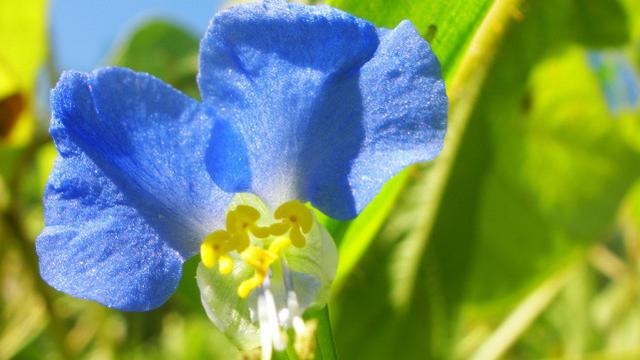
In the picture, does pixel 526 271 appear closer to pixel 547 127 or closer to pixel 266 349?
pixel 547 127

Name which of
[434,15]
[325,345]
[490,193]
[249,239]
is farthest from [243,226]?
[490,193]

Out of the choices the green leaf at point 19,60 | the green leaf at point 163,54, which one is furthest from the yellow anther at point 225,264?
the green leaf at point 163,54

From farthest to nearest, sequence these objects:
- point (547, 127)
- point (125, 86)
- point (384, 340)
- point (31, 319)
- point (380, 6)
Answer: point (31, 319) < point (547, 127) < point (384, 340) < point (380, 6) < point (125, 86)

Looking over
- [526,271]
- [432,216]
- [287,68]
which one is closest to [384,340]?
[432,216]

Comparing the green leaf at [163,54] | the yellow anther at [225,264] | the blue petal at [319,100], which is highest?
the blue petal at [319,100]

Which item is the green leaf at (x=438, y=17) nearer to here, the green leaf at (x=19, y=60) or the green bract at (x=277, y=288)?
the green bract at (x=277, y=288)

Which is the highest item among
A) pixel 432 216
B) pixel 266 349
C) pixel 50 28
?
pixel 266 349

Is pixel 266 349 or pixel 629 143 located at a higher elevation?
pixel 266 349
